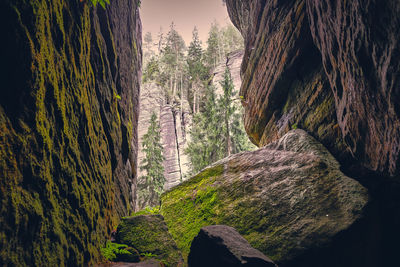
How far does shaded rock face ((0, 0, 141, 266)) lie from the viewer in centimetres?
217

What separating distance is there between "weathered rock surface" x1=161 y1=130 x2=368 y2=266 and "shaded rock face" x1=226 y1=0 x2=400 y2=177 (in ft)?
2.18

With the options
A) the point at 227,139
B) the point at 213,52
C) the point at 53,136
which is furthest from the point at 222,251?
the point at 213,52

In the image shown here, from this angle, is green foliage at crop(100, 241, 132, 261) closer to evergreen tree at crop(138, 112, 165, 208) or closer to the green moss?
the green moss

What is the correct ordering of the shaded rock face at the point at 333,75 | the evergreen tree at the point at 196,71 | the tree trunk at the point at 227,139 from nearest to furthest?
the shaded rock face at the point at 333,75, the tree trunk at the point at 227,139, the evergreen tree at the point at 196,71

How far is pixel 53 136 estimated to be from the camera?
9.77ft

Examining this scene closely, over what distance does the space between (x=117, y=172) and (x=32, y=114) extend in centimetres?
425

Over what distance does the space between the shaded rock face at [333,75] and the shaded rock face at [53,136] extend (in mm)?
4259

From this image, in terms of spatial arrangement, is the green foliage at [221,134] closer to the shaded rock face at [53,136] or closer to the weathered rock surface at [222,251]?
the shaded rock face at [53,136]

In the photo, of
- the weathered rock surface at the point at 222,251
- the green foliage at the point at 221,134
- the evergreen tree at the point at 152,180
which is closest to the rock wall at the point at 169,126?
the evergreen tree at the point at 152,180

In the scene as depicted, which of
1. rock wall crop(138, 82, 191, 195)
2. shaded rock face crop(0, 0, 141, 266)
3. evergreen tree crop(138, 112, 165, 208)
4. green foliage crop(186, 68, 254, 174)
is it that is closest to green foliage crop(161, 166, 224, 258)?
shaded rock face crop(0, 0, 141, 266)

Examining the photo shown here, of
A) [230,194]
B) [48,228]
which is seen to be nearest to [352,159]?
[230,194]

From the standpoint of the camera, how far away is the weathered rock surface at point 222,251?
351cm

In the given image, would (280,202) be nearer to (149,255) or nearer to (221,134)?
(149,255)

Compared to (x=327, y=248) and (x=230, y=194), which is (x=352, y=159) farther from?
(x=230, y=194)
